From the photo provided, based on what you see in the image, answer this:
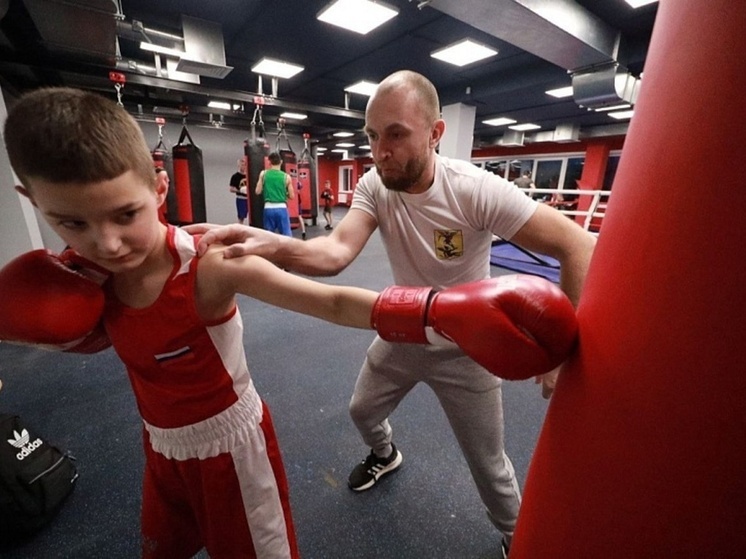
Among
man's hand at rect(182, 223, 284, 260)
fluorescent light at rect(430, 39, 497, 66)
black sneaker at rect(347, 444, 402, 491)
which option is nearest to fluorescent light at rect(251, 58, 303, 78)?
fluorescent light at rect(430, 39, 497, 66)

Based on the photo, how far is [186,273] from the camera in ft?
2.57

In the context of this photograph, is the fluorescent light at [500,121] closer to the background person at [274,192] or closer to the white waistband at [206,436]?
the background person at [274,192]

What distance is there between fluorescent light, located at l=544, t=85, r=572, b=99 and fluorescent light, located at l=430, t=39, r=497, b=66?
2.07 metres

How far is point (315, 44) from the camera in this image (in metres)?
4.20

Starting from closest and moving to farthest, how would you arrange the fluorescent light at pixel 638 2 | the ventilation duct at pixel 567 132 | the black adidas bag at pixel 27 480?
the black adidas bag at pixel 27 480
the fluorescent light at pixel 638 2
the ventilation duct at pixel 567 132

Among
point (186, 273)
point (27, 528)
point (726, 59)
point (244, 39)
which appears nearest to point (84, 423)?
point (27, 528)

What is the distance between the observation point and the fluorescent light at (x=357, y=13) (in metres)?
2.99

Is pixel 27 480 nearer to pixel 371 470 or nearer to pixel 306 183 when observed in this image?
pixel 371 470

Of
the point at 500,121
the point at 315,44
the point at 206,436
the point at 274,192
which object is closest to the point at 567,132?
the point at 500,121

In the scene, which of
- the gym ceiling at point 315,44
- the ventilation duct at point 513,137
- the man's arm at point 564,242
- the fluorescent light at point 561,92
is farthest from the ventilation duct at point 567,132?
the man's arm at point 564,242

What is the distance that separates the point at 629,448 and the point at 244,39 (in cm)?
514

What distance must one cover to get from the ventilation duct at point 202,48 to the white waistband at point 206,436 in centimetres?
380

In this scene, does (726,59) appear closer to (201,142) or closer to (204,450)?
(204,450)

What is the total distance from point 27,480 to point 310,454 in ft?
3.65
